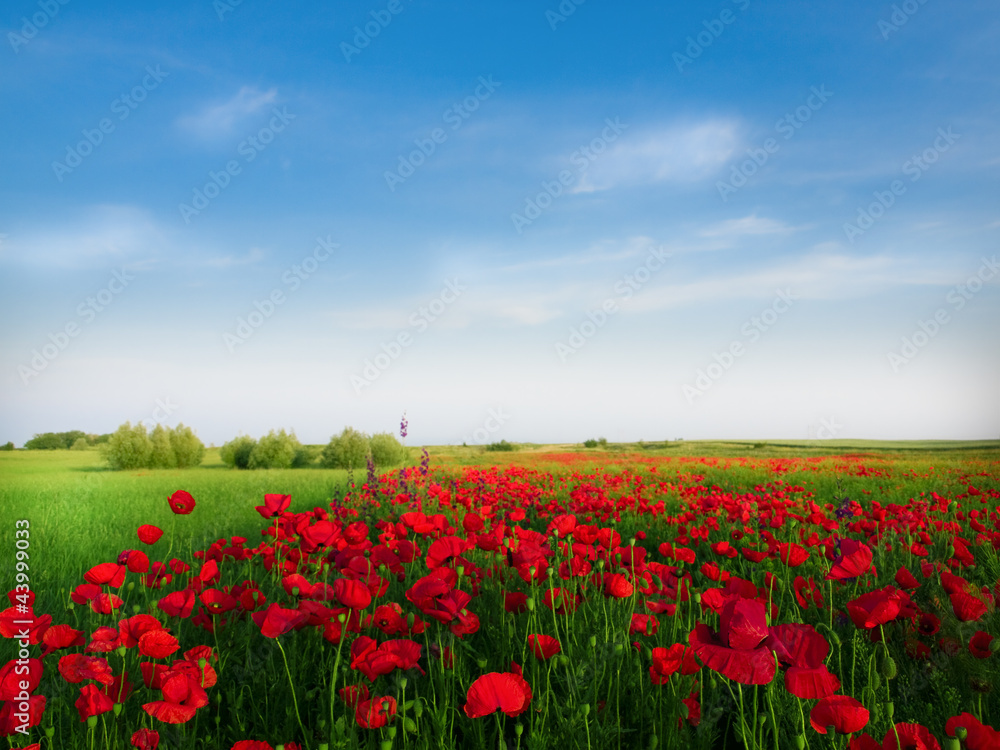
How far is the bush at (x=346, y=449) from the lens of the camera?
28469mm

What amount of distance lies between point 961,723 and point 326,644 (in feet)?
7.86

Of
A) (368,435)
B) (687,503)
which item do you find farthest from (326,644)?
(368,435)

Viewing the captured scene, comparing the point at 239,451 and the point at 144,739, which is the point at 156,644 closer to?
the point at 144,739

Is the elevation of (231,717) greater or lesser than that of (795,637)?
lesser

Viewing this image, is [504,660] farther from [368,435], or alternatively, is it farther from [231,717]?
[368,435]

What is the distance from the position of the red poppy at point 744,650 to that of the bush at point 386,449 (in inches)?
1076

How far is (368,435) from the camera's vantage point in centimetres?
2938

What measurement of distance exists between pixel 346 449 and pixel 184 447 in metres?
7.59

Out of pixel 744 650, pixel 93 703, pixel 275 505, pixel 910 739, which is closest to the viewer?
pixel 744 650

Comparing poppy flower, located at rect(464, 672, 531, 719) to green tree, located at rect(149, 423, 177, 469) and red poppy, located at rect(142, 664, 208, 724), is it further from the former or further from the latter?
green tree, located at rect(149, 423, 177, 469)

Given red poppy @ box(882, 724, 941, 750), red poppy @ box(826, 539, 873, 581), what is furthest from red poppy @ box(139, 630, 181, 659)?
red poppy @ box(826, 539, 873, 581)

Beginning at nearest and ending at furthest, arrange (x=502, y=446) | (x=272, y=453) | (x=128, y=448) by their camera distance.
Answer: (x=128, y=448) < (x=272, y=453) < (x=502, y=446)

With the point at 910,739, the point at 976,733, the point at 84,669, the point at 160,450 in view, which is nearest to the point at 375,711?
the point at 84,669

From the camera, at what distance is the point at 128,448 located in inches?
984
